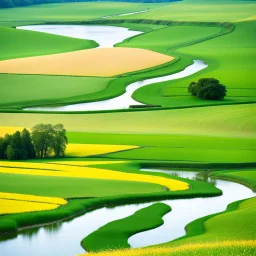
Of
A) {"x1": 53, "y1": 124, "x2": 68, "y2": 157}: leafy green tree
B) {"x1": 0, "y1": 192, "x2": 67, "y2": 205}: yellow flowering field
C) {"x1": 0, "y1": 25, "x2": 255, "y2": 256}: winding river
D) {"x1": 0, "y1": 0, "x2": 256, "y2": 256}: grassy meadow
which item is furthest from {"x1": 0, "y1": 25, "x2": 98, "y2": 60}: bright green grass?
{"x1": 0, "y1": 192, "x2": 67, "y2": 205}: yellow flowering field

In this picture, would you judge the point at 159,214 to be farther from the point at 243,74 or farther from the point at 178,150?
the point at 243,74

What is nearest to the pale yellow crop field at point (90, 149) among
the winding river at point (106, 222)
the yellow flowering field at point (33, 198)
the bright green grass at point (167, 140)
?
the bright green grass at point (167, 140)

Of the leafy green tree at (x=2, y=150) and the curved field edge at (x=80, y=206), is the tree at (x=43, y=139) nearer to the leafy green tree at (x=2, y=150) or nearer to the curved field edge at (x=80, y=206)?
the leafy green tree at (x=2, y=150)

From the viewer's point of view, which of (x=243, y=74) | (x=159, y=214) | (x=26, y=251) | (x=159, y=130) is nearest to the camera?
(x=26, y=251)

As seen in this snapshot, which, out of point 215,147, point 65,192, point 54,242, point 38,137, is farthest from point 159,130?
point 54,242

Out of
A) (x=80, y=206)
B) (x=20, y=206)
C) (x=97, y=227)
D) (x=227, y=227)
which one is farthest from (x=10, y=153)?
(x=227, y=227)

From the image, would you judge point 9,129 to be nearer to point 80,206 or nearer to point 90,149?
point 90,149
